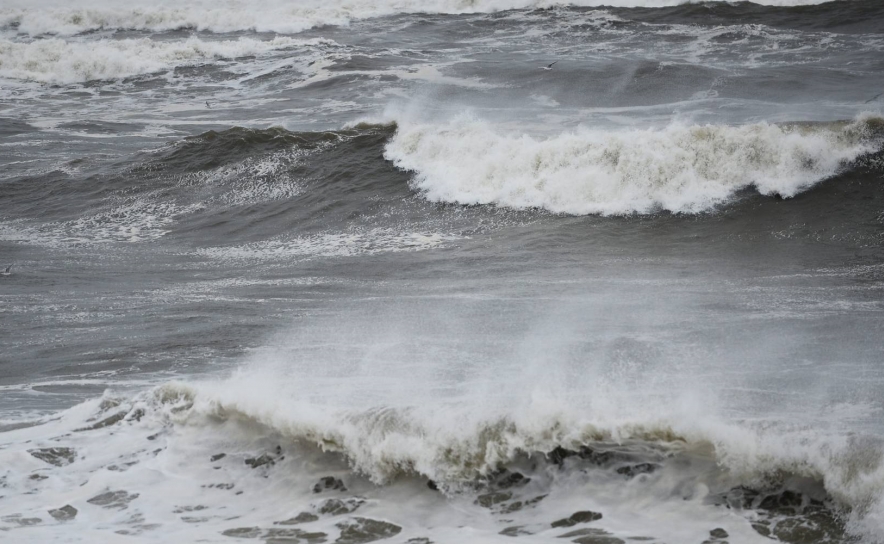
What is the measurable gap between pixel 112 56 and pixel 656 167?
65.2ft

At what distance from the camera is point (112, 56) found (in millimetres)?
27234

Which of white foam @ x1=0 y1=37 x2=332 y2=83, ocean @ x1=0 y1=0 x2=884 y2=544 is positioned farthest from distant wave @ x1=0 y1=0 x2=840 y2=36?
ocean @ x1=0 y1=0 x2=884 y2=544

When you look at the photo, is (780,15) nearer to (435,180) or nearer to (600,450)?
(435,180)

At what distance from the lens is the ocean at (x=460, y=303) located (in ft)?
18.1

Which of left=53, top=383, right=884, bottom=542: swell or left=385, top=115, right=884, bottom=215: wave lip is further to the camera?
left=385, top=115, right=884, bottom=215: wave lip

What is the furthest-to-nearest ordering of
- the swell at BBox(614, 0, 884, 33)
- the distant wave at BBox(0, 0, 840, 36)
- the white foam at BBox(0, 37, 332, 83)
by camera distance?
1. the distant wave at BBox(0, 0, 840, 36)
2. the white foam at BBox(0, 37, 332, 83)
3. the swell at BBox(614, 0, 884, 33)

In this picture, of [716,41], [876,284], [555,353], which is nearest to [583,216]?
[876,284]

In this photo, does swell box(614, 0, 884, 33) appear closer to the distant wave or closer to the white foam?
the distant wave

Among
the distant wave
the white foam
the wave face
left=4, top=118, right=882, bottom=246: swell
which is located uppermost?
the distant wave

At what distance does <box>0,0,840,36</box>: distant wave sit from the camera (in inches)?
1270

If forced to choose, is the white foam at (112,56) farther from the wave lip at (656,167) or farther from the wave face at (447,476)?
the wave face at (447,476)

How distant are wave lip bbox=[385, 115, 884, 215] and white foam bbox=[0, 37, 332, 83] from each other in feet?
50.3

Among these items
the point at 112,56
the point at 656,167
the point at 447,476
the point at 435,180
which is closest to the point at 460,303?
the point at 447,476

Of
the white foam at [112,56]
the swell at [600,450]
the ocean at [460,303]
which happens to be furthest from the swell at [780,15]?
the swell at [600,450]
